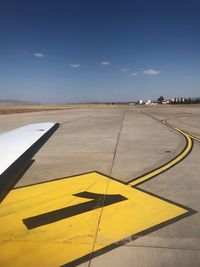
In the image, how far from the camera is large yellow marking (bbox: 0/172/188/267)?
389cm

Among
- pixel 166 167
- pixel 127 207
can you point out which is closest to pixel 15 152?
pixel 127 207

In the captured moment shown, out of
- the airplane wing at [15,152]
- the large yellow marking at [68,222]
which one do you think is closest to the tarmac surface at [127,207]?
the large yellow marking at [68,222]

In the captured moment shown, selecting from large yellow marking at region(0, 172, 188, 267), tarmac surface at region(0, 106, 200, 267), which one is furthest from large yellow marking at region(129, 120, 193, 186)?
large yellow marking at region(0, 172, 188, 267)

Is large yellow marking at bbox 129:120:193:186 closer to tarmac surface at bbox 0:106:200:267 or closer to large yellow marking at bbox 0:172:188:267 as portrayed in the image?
tarmac surface at bbox 0:106:200:267

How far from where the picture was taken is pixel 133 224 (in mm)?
4715

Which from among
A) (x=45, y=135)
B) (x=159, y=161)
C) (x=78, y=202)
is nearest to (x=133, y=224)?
(x=78, y=202)

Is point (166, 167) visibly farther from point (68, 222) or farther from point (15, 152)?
point (15, 152)

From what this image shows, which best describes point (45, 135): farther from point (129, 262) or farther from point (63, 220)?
point (129, 262)

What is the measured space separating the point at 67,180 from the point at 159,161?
137 inches

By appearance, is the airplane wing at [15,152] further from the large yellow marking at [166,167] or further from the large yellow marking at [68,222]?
Answer: the large yellow marking at [166,167]

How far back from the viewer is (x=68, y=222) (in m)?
4.80

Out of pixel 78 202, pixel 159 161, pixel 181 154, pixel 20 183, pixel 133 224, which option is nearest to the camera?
pixel 133 224

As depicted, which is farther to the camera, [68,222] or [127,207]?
[127,207]

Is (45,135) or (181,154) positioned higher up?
(45,135)
